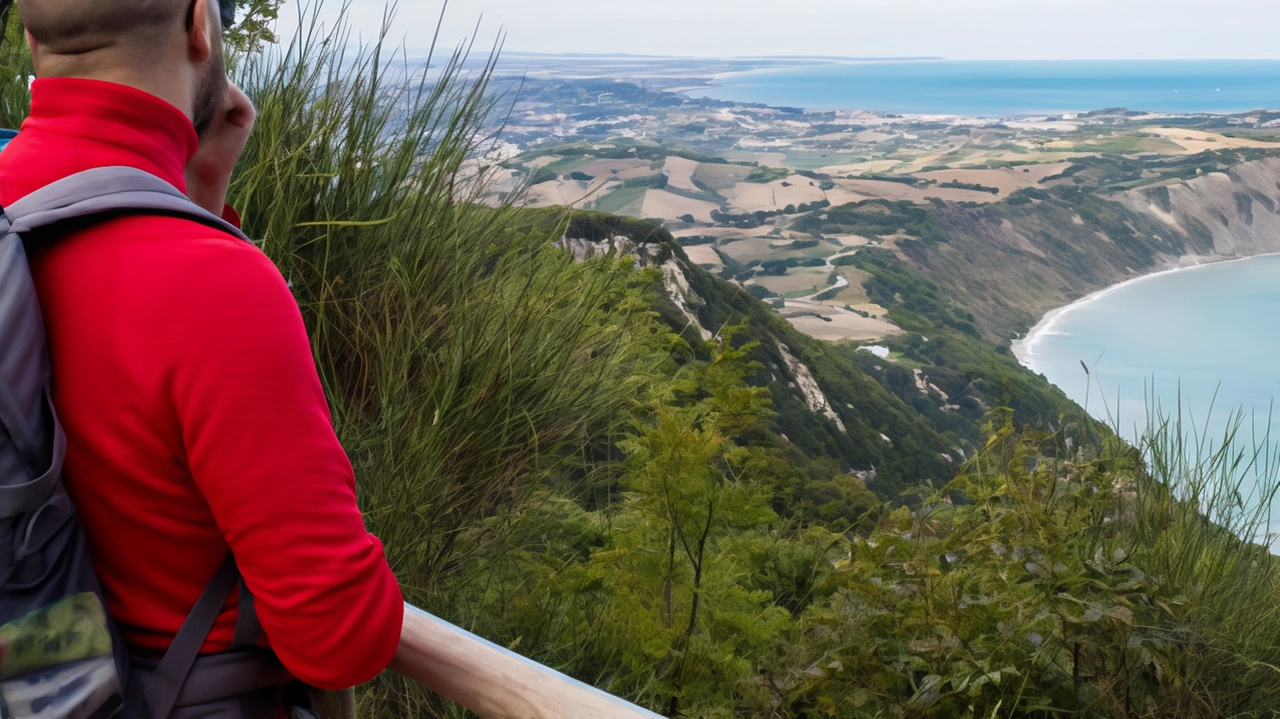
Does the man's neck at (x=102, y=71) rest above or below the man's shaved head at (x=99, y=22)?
below

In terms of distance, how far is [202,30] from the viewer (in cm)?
81

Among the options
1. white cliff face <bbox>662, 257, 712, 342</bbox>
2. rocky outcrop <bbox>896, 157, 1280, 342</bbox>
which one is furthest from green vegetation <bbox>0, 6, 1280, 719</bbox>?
rocky outcrop <bbox>896, 157, 1280, 342</bbox>

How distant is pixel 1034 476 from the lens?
2660 millimetres

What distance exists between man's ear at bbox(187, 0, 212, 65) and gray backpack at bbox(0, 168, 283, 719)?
161mm

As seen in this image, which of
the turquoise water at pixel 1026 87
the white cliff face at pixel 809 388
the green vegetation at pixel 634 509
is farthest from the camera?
the turquoise water at pixel 1026 87

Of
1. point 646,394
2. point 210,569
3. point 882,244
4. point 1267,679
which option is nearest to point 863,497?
point 646,394

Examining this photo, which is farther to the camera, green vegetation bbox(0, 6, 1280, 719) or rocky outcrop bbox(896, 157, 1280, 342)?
rocky outcrop bbox(896, 157, 1280, 342)

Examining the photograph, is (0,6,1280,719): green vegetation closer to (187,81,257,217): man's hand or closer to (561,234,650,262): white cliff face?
(561,234,650,262): white cliff face

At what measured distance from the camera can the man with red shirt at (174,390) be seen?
0.67 meters

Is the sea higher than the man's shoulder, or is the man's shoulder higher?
the man's shoulder

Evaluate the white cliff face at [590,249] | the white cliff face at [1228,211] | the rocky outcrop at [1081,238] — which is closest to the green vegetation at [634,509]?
the white cliff face at [590,249]

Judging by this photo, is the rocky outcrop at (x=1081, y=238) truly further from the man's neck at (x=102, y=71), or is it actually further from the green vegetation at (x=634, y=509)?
the man's neck at (x=102, y=71)

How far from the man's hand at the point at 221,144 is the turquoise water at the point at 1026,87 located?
77.5m

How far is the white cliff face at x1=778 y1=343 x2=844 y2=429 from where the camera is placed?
2039 cm
